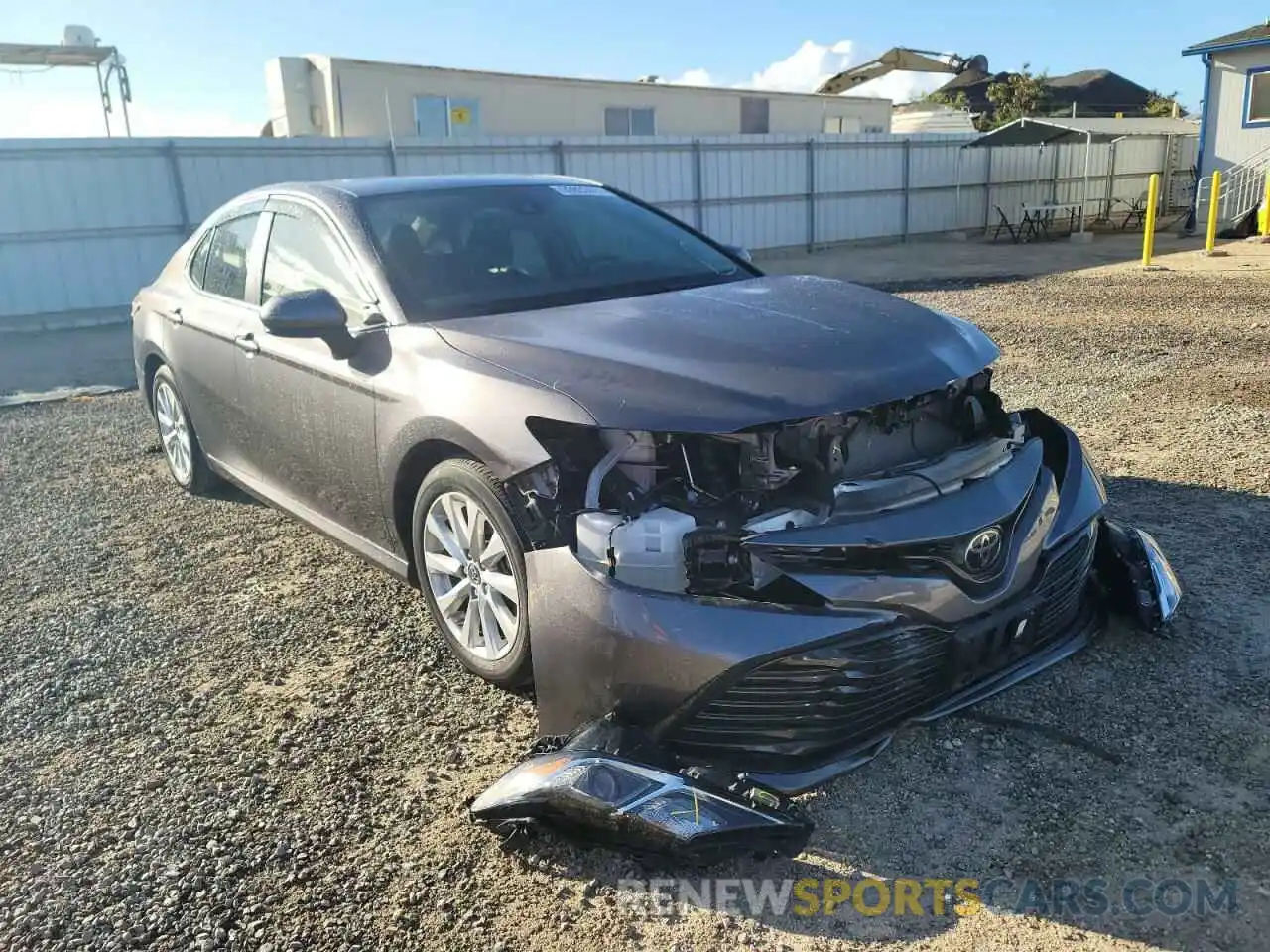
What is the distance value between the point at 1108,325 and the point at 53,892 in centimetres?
967

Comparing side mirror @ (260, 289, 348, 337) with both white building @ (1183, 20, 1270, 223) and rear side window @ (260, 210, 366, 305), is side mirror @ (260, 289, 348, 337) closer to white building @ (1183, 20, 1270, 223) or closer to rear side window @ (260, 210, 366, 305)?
rear side window @ (260, 210, 366, 305)

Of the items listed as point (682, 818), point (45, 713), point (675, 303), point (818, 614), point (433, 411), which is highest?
point (675, 303)

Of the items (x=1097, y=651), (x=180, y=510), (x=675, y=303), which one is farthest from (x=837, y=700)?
(x=180, y=510)

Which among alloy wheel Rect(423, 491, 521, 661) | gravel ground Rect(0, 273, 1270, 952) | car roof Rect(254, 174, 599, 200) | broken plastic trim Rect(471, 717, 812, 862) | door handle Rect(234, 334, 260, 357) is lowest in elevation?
gravel ground Rect(0, 273, 1270, 952)

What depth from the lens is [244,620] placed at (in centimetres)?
404

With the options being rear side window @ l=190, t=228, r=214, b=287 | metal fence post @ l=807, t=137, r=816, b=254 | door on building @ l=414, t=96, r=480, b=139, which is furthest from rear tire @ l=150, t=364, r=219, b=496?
metal fence post @ l=807, t=137, r=816, b=254

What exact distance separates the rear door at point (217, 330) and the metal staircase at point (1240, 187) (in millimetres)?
20263

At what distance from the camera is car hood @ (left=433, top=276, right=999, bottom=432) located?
2695mm

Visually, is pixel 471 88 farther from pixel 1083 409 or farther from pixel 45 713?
pixel 45 713

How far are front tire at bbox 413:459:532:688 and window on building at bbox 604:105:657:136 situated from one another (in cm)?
2047

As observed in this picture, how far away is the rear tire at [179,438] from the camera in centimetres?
530

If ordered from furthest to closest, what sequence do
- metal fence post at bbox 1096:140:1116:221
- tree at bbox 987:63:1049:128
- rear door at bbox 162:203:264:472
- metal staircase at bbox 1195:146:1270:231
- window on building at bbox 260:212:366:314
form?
tree at bbox 987:63:1049:128
metal fence post at bbox 1096:140:1116:221
metal staircase at bbox 1195:146:1270:231
rear door at bbox 162:203:264:472
window on building at bbox 260:212:366:314

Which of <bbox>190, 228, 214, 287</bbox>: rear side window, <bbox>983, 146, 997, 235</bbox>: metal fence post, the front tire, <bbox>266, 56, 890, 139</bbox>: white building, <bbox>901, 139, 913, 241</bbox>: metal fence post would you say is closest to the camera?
the front tire

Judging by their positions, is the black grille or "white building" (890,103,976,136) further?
"white building" (890,103,976,136)
